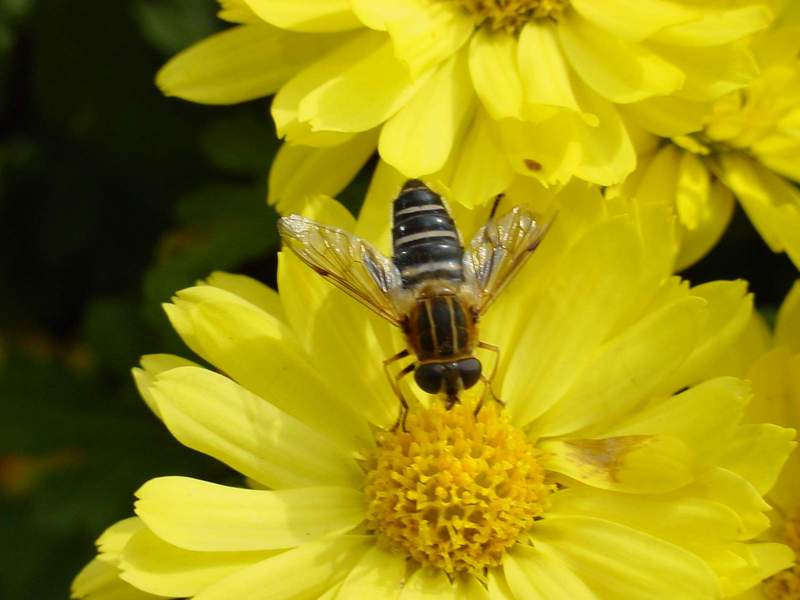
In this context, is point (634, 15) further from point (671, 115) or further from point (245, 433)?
point (245, 433)

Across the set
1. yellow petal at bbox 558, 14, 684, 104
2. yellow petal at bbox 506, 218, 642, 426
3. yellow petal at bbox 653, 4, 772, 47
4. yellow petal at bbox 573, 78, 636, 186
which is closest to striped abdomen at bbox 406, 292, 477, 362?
yellow petal at bbox 506, 218, 642, 426

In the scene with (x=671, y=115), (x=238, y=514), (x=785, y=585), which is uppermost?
(x=671, y=115)

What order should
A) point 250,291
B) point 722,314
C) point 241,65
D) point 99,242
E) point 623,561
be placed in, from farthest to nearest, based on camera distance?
point 99,242 → point 241,65 → point 250,291 → point 722,314 → point 623,561

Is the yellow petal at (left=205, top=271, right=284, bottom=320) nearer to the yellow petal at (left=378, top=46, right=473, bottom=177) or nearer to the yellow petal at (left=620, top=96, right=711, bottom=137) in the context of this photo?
the yellow petal at (left=378, top=46, right=473, bottom=177)

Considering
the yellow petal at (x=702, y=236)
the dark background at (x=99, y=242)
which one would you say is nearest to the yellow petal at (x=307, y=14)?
the dark background at (x=99, y=242)

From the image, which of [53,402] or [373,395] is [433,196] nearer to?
[373,395]

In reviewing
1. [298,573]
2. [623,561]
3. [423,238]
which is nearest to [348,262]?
[423,238]
